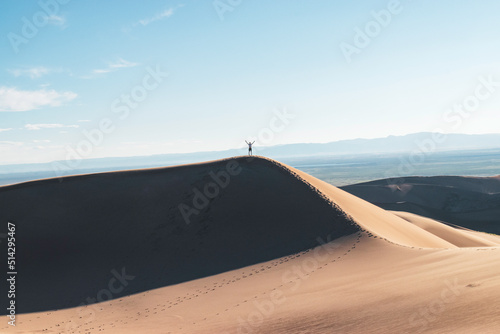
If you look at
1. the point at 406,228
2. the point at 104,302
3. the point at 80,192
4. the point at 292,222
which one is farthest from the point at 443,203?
the point at 104,302

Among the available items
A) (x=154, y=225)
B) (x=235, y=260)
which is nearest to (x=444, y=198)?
(x=154, y=225)

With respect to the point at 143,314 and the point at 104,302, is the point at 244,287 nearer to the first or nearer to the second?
the point at 143,314

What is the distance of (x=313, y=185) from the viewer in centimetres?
2659

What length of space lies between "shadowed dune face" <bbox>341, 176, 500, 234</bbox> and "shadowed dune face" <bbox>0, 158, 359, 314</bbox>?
105 feet

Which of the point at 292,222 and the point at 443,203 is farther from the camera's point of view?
the point at 443,203

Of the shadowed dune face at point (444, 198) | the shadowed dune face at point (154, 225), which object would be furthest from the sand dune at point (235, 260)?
the shadowed dune face at point (444, 198)

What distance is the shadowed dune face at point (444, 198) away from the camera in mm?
50906

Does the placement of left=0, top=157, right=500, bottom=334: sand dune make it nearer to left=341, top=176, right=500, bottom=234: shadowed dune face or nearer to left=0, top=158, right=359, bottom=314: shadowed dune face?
left=0, top=158, right=359, bottom=314: shadowed dune face

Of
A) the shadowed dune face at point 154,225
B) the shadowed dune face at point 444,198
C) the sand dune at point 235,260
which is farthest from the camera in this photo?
the shadowed dune face at point 444,198

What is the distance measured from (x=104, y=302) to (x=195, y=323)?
20.4 feet

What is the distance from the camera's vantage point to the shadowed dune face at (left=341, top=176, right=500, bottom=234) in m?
50.9

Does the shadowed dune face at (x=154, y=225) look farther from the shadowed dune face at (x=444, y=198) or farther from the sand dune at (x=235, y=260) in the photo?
the shadowed dune face at (x=444, y=198)

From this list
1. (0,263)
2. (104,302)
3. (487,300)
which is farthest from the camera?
(0,263)

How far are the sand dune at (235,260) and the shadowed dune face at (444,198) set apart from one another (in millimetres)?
20102
